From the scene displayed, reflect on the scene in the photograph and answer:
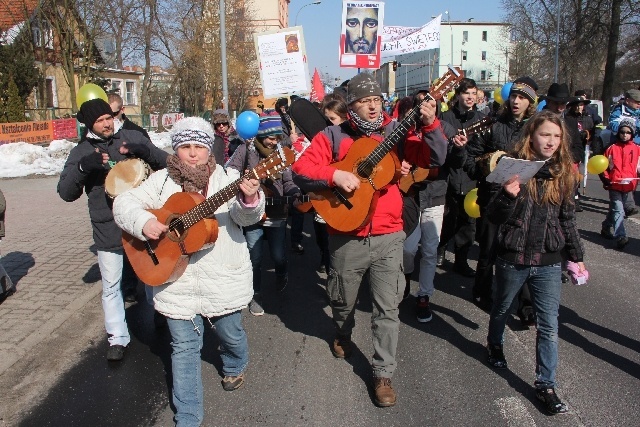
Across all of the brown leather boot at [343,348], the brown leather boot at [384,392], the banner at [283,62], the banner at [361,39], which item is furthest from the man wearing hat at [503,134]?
the banner at [361,39]

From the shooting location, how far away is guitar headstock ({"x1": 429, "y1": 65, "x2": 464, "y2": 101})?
3203 mm

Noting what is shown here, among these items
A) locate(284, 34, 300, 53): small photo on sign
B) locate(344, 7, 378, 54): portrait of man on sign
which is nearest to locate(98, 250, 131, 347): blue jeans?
locate(284, 34, 300, 53): small photo on sign

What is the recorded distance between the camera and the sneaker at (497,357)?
12.9ft

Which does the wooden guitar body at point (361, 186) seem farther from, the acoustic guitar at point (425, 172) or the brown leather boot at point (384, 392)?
the brown leather boot at point (384, 392)

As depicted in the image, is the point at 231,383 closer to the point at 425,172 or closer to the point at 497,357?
the point at 497,357

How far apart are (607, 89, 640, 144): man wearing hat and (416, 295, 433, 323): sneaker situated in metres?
4.65

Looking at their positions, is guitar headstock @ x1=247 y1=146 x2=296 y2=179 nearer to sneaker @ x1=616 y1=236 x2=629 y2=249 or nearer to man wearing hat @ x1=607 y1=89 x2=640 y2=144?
sneaker @ x1=616 y1=236 x2=629 y2=249

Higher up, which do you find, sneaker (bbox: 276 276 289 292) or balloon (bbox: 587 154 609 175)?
balloon (bbox: 587 154 609 175)

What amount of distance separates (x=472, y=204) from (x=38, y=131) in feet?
73.2

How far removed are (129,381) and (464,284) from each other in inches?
143

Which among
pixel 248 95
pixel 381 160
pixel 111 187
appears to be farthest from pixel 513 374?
pixel 248 95

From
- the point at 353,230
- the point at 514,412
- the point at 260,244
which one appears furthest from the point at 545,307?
the point at 260,244

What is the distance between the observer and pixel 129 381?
13.1 feet

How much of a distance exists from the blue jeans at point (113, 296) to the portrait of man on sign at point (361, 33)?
7.41 meters
